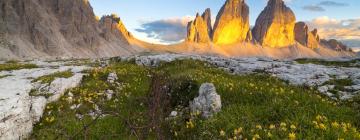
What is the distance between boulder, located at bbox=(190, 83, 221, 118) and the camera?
1196 centimetres

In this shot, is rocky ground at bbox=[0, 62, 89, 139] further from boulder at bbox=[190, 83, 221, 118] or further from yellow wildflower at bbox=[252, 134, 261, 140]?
yellow wildflower at bbox=[252, 134, 261, 140]

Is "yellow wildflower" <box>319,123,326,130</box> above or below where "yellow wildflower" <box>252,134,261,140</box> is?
above

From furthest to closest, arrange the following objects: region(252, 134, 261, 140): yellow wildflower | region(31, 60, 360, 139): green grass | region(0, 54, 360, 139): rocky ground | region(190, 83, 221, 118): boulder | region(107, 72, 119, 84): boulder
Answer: region(107, 72, 119, 84): boulder, region(0, 54, 360, 139): rocky ground, region(190, 83, 221, 118): boulder, region(252, 134, 261, 140): yellow wildflower, region(31, 60, 360, 139): green grass

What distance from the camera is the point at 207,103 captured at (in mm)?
12664

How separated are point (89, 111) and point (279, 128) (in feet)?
31.0

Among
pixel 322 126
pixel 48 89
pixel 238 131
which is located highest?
pixel 322 126

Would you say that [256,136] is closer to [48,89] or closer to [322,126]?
[322,126]

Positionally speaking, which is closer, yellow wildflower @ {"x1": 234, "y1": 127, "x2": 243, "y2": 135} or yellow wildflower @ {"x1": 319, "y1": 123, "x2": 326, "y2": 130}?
yellow wildflower @ {"x1": 319, "y1": 123, "x2": 326, "y2": 130}

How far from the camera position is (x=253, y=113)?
35.9 ft

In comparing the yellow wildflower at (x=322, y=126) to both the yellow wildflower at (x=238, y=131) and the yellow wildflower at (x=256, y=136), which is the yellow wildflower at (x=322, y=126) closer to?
the yellow wildflower at (x=256, y=136)

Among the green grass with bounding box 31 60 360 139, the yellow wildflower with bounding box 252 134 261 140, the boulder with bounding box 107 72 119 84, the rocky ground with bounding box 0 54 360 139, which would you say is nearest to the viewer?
the green grass with bounding box 31 60 360 139

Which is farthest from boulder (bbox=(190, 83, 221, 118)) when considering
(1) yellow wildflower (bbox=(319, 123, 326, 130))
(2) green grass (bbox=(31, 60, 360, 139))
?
(1) yellow wildflower (bbox=(319, 123, 326, 130))

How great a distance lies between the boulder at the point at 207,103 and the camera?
1196 centimetres

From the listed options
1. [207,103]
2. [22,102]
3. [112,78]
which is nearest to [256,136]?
[207,103]
